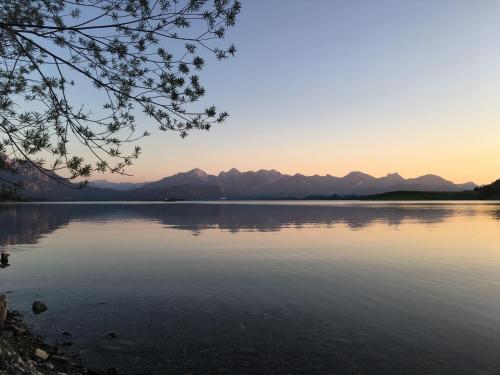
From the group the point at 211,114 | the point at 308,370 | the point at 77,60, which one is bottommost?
the point at 308,370

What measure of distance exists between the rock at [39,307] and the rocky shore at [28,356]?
205 centimetres

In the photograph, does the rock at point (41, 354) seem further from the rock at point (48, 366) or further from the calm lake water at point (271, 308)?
the calm lake water at point (271, 308)

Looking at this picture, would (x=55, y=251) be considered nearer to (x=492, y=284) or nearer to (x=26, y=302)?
(x=26, y=302)

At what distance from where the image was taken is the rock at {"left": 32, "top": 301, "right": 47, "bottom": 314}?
19.5 meters

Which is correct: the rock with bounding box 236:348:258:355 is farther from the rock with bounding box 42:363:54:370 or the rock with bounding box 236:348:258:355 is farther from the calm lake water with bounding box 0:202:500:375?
the rock with bounding box 42:363:54:370

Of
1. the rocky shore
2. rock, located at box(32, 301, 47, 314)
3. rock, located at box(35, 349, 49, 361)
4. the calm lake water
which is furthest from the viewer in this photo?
rock, located at box(32, 301, 47, 314)

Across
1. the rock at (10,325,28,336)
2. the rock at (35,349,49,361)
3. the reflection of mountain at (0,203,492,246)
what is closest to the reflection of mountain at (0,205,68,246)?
the reflection of mountain at (0,203,492,246)

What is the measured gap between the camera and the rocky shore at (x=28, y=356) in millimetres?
10258

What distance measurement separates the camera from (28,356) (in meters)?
12.9

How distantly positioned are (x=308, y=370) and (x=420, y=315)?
8084 mm

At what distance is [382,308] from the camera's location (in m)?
19.8

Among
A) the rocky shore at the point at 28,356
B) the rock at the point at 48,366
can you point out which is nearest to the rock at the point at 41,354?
the rocky shore at the point at 28,356

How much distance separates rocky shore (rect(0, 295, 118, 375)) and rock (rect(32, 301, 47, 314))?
2046 millimetres

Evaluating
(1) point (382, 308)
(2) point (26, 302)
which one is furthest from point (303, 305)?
(2) point (26, 302)
